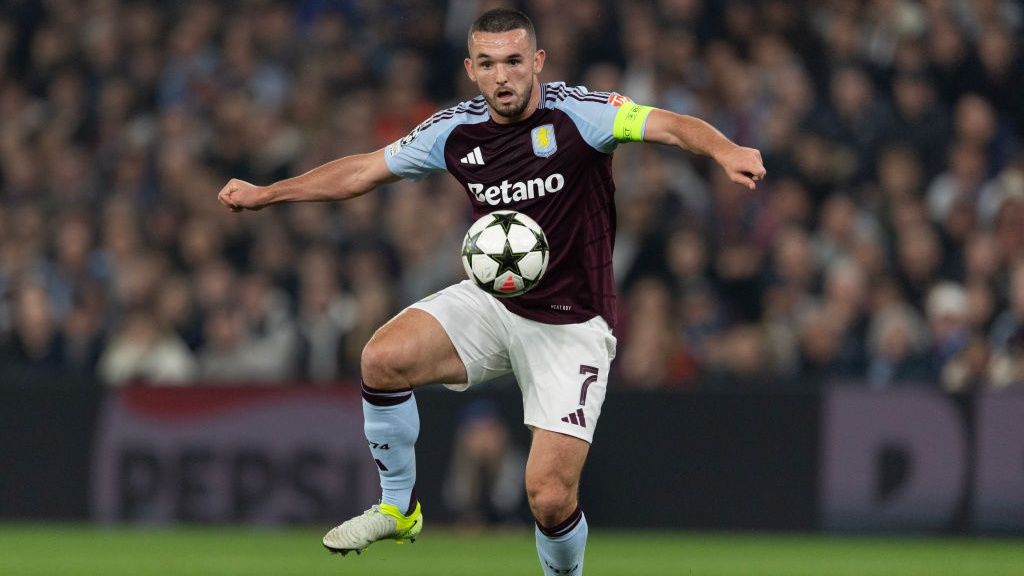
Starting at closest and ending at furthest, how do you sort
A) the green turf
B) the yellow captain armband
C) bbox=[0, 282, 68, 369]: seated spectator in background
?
1. the yellow captain armband
2. the green turf
3. bbox=[0, 282, 68, 369]: seated spectator in background

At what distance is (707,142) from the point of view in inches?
292

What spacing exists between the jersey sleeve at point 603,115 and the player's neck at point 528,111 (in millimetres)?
79

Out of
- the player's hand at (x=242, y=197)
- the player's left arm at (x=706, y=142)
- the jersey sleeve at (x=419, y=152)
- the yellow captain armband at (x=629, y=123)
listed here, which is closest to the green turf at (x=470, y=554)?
the player's hand at (x=242, y=197)

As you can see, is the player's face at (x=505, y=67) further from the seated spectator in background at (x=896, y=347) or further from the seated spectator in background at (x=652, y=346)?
the seated spectator in background at (x=896, y=347)

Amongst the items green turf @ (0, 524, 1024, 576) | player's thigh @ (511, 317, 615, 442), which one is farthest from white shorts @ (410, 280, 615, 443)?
green turf @ (0, 524, 1024, 576)

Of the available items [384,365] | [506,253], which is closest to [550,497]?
[384,365]

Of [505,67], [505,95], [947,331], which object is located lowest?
[947,331]

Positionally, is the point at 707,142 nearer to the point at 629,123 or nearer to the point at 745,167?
the point at 745,167

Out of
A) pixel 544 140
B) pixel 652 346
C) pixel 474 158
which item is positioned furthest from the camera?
pixel 652 346

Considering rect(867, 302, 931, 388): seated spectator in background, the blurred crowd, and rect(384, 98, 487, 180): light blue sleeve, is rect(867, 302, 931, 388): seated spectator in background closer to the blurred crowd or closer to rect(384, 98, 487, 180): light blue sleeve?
the blurred crowd

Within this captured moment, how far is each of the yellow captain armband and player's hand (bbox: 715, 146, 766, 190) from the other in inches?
25.9

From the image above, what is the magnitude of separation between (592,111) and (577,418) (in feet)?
4.44

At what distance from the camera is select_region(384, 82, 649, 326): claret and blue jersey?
803 centimetres

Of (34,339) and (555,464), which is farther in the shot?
(34,339)
